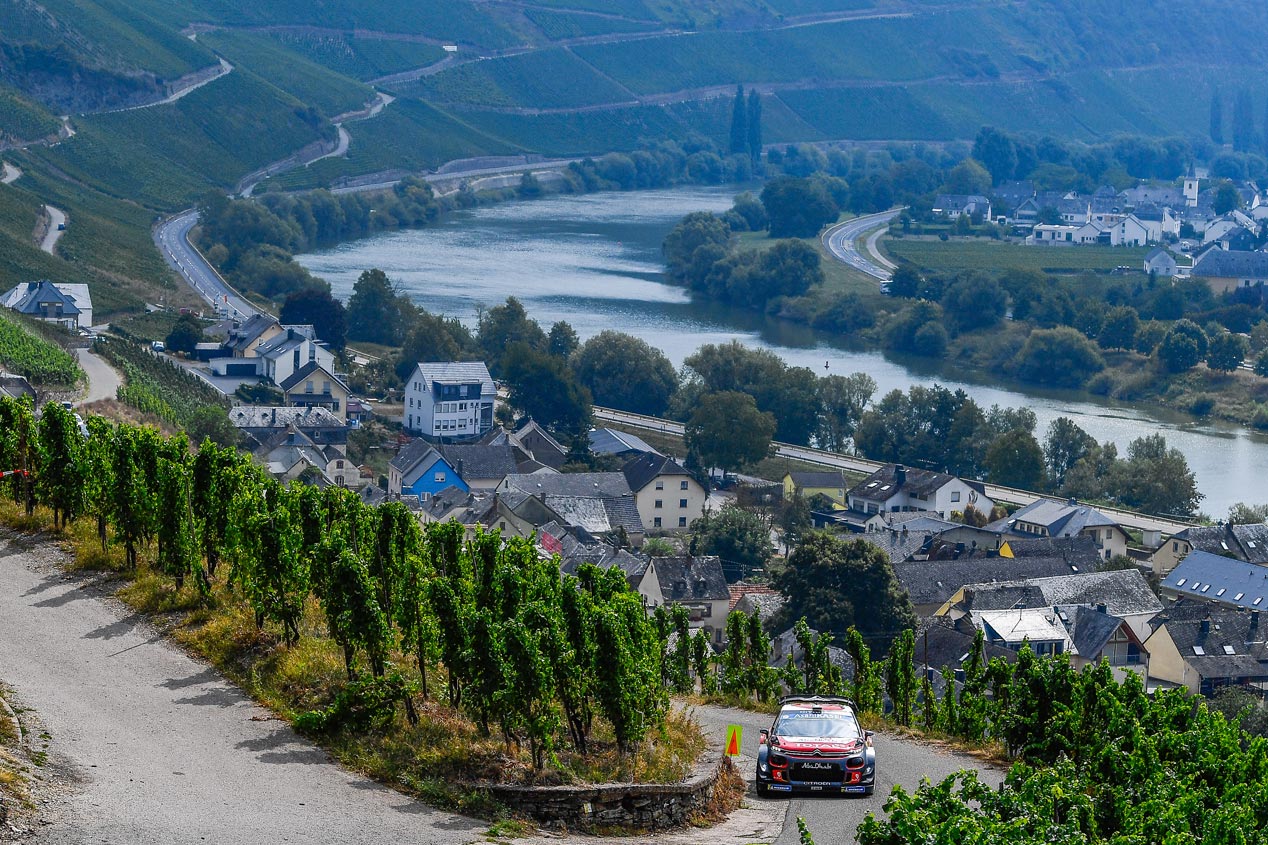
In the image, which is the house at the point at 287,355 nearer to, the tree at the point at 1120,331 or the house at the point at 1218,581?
the house at the point at 1218,581

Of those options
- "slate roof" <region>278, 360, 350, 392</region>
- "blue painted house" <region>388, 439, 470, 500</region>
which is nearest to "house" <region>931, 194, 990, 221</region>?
"slate roof" <region>278, 360, 350, 392</region>

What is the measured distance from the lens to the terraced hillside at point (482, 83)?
3824 inches

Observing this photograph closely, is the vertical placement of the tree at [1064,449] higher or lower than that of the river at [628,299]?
lower

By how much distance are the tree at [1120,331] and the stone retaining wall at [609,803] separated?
2653 inches

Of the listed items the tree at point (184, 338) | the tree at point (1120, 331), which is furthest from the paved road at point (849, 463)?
the tree at point (1120, 331)

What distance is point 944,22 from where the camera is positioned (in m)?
184

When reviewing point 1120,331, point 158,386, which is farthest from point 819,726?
point 1120,331

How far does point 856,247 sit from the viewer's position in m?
102

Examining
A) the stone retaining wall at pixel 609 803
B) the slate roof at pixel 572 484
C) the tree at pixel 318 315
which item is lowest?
the slate roof at pixel 572 484

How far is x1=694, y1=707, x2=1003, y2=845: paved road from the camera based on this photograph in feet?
38.4

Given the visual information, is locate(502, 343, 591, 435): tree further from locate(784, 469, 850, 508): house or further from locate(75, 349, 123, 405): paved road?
locate(75, 349, 123, 405): paved road

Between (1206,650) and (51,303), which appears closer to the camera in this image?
(1206,650)

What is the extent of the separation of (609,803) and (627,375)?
51371mm

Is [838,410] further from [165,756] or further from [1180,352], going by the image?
[165,756]
